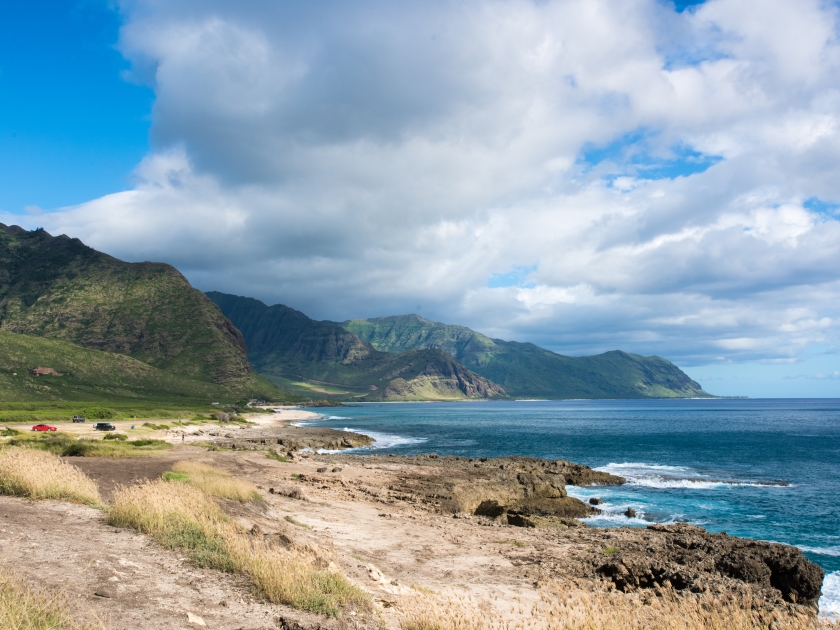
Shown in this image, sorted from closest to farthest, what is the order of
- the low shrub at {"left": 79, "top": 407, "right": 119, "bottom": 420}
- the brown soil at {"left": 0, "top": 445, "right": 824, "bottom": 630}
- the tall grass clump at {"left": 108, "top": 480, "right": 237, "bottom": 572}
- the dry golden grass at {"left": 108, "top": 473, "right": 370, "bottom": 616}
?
1. the brown soil at {"left": 0, "top": 445, "right": 824, "bottom": 630}
2. the dry golden grass at {"left": 108, "top": 473, "right": 370, "bottom": 616}
3. the tall grass clump at {"left": 108, "top": 480, "right": 237, "bottom": 572}
4. the low shrub at {"left": 79, "top": 407, "right": 119, "bottom": 420}

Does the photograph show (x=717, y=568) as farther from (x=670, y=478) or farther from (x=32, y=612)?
(x=670, y=478)

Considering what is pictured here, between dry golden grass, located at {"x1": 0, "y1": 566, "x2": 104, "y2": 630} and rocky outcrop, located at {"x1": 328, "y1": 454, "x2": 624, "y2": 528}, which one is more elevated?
dry golden grass, located at {"x1": 0, "y1": 566, "x2": 104, "y2": 630}

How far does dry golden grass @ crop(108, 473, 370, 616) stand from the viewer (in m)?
10.7

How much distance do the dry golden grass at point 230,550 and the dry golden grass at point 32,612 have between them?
372 cm

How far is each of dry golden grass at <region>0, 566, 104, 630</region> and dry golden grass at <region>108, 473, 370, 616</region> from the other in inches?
146

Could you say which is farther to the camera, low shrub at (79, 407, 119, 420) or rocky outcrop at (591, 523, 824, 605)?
low shrub at (79, 407, 119, 420)

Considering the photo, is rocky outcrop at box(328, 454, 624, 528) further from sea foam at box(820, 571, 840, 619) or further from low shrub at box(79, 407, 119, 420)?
low shrub at box(79, 407, 119, 420)

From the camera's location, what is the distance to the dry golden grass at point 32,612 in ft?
23.5

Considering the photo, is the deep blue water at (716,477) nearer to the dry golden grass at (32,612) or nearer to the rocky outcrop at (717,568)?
the rocky outcrop at (717,568)

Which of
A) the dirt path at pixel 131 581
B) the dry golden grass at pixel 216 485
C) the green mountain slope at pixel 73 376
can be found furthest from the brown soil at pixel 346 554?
the green mountain slope at pixel 73 376

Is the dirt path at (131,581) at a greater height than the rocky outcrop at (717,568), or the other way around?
the dirt path at (131,581)

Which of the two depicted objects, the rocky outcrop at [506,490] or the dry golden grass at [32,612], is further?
the rocky outcrop at [506,490]

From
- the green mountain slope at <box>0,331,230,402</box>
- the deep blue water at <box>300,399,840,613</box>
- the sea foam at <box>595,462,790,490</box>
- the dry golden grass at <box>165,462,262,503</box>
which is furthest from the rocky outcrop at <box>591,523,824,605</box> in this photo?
the green mountain slope at <box>0,331,230,402</box>

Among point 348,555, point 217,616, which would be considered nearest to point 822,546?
point 348,555
